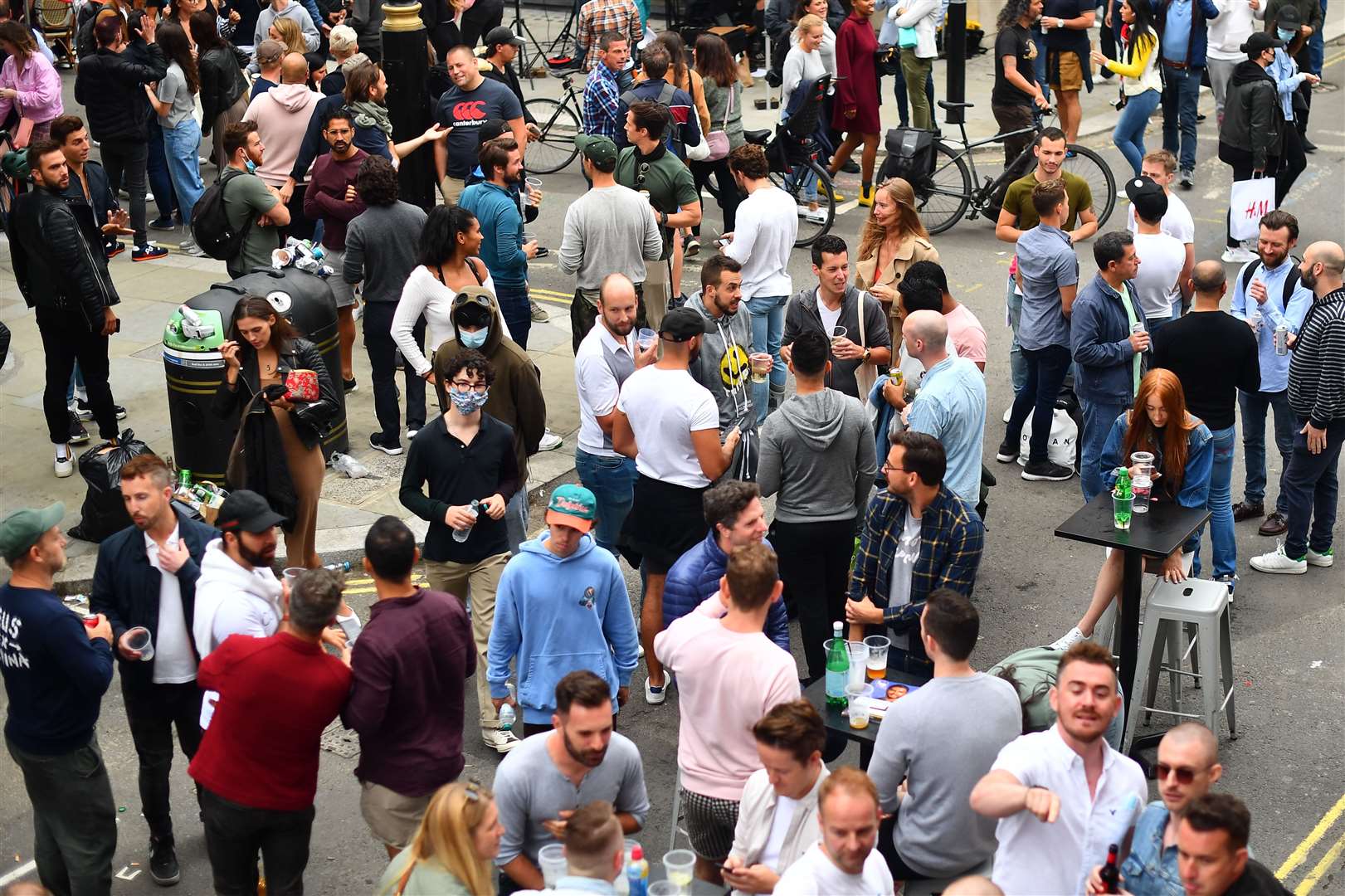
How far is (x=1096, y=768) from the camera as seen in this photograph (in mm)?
5258

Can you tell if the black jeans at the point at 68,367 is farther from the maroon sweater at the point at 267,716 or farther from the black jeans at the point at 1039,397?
the black jeans at the point at 1039,397

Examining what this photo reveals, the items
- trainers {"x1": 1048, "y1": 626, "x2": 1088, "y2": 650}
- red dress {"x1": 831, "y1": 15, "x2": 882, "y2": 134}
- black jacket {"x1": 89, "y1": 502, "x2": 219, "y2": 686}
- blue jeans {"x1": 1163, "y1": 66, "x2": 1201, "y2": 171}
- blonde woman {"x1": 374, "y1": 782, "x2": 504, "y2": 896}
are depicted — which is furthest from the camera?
blue jeans {"x1": 1163, "y1": 66, "x2": 1201, "y2": 171}

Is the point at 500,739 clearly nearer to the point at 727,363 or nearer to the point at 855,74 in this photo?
the point at 727,363

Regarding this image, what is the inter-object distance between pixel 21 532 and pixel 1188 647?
17.6 ft

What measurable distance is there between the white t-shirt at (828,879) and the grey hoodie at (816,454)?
2.78 m

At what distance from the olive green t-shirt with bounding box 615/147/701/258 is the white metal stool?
499 cm

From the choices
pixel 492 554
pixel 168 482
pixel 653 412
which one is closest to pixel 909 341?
pixel 653 412

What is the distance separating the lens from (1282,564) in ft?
30.4

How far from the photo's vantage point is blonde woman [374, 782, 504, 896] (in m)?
4.79

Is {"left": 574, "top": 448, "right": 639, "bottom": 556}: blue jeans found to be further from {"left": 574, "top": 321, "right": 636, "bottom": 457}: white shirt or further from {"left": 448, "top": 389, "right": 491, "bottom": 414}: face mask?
{"left": 448, "top": 389, "right": 491, "bottom": 414}: face mask

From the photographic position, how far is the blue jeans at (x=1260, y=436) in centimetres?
943

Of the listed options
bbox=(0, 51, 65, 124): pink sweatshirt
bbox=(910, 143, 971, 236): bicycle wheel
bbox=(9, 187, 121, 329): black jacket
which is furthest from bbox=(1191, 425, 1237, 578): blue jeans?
bbox=(0, 51, 65, 124): pink sweatshirt

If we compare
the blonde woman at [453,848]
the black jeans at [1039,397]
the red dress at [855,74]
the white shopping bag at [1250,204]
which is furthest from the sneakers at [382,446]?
the white shopping bag at [1250,204]

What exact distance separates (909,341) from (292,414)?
3187mm
